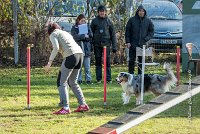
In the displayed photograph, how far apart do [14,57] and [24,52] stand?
38cm

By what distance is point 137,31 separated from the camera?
12.8 metres

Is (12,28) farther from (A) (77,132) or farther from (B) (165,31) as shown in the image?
(A) (77,132)

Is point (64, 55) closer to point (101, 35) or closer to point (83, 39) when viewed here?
point (83, 39)

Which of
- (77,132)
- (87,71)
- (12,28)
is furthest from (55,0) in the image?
(77,132)

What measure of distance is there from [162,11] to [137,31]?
6571mm

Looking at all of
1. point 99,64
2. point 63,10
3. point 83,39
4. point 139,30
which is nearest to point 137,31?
point 139,30

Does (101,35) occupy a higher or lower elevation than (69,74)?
higher

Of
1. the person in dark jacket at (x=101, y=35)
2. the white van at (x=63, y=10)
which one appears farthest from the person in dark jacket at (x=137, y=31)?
the white van at (x=63, y=10)

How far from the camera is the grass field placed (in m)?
8.30

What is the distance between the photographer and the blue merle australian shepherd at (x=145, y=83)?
407 inches

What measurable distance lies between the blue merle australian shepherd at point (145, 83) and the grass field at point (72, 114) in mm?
247

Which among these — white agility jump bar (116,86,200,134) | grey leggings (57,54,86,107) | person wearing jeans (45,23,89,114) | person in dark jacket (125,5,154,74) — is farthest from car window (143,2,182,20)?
white agility jump bar (116,86,200,134)

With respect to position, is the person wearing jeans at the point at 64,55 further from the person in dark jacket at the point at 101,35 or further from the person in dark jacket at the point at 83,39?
the person in dark jacket at the point at 101,35

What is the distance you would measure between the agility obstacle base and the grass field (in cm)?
90
